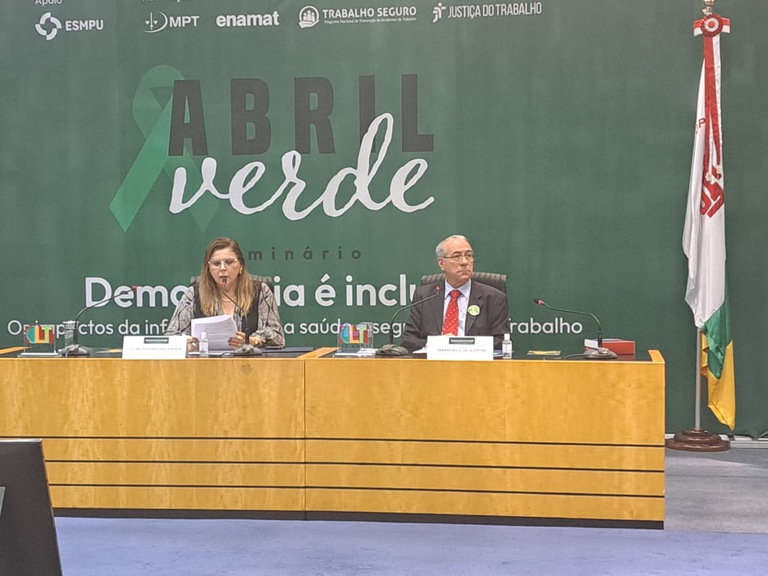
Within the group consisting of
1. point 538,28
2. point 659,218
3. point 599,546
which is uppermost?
point 538,28

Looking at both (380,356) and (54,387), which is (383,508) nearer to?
(380,356)

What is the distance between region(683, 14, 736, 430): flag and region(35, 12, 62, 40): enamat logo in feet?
13.8

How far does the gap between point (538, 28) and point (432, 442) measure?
10.4 feet

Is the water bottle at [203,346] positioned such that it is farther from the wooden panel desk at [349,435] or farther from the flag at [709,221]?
the flag at [709,221]

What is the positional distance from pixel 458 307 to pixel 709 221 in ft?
5.77

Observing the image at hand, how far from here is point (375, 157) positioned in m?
6.01

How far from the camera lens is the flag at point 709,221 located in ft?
17.8

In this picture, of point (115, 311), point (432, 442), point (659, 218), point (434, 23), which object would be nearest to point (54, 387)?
point (432, 442)

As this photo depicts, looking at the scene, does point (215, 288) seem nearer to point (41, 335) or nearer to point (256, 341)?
point (256, 341)

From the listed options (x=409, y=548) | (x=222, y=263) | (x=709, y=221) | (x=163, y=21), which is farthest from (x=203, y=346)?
(x=709, y=221)

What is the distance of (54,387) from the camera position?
13.3ft

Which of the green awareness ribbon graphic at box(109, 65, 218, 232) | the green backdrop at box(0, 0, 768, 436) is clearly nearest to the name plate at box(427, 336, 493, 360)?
the green backdrop at box(0, 0, 768, 436)

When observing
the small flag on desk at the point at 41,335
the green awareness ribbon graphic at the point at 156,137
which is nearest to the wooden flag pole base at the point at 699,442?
the green awareness ribbon graphic at the point at 156,137

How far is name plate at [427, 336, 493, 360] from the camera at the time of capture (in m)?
3.89
